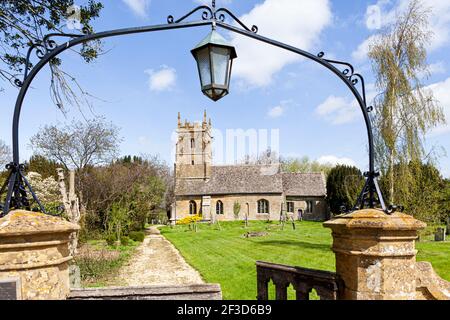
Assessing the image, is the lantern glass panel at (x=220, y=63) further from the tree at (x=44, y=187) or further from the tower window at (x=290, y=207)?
the tower window at (x=290, y=207)

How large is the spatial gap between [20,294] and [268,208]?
42.4m

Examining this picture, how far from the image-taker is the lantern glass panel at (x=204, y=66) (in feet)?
10.9

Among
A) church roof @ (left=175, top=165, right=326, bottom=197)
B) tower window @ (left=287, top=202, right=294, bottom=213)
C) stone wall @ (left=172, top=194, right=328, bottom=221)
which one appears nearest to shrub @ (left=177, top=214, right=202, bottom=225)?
stone wall @ (left=172, top=194, right=328, bottom=221)

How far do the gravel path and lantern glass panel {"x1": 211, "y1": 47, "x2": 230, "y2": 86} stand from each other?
759 centimetres

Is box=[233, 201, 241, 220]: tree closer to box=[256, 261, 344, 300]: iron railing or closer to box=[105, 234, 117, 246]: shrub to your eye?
box=[105, 234, 117, 246]: shrub

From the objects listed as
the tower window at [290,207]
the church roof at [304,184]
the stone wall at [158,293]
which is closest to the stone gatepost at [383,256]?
the stone wall at [158,293]

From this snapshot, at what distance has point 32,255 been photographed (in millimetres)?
2662

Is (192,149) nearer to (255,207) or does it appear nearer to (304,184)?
(255,207)

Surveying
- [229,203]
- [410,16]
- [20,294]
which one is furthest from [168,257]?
[229,203]

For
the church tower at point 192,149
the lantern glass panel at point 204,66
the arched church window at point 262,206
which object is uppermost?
the church tower at point 192,149

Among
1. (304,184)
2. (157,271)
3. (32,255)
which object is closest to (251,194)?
(304,184)

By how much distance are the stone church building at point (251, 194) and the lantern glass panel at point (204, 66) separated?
39.4 metres

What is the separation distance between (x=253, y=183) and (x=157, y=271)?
31.9 m

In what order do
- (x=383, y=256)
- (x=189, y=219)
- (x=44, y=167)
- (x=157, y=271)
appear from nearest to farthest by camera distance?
1. (x=383, y=256)
2. (x=157, y=271)
3. (x=44, y=167)
4. (x=189, y=219)
